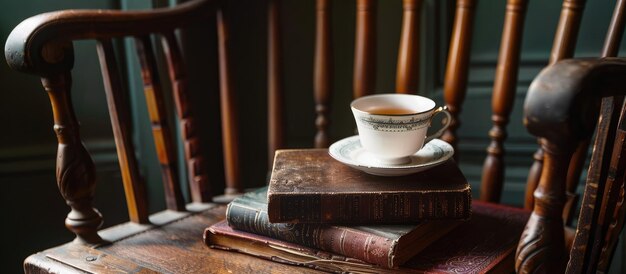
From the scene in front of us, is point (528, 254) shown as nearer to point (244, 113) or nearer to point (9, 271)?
point (244, 113)

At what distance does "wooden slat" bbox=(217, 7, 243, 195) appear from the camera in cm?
99

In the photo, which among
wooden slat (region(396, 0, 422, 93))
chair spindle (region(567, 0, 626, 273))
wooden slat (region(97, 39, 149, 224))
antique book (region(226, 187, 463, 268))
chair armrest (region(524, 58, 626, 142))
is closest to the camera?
chair armrest (region(524, 58, 626, 142))

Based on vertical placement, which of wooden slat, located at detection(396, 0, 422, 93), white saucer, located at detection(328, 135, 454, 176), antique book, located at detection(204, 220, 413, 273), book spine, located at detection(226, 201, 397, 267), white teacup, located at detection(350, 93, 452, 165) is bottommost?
antique book, located at detection(204, 220, 413, 273)

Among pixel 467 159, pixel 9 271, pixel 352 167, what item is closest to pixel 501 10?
pixel 467 159

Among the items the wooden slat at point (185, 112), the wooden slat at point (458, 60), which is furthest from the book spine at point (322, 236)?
the wooden slat at point (458, 60)

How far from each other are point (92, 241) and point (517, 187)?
30.4 inches

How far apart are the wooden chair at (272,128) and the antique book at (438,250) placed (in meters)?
0.02

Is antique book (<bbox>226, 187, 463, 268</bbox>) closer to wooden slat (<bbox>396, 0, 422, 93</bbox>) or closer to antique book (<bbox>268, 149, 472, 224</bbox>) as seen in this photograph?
antique book (<bbox>268, 149, 472, 224</bbox>)

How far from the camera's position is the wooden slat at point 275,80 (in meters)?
1.01

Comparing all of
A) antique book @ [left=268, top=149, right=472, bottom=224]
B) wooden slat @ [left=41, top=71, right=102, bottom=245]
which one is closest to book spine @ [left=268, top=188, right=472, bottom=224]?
antique book @ [left=268, top=149, right=472, bottom=224]

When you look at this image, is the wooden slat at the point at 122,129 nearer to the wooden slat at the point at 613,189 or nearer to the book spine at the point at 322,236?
the book spine at the point at 322,236

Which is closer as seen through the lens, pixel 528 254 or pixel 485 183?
pixel 528 254

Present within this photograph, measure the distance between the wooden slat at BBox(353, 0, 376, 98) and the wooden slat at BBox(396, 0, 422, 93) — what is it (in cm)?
5

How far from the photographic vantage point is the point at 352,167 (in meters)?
0.76
